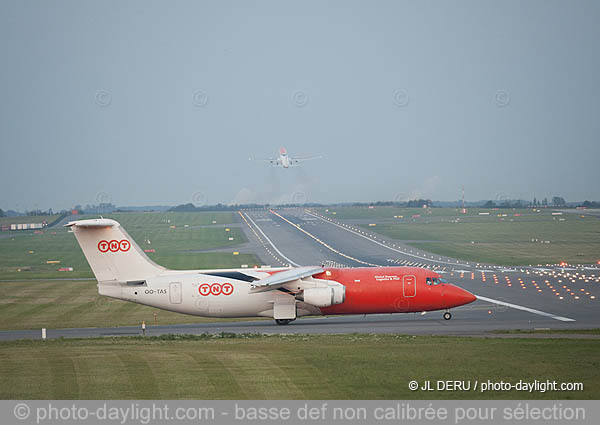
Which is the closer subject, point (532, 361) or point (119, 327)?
point (532, 361)

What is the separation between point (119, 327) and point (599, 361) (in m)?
27.0

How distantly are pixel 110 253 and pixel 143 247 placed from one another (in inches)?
2574

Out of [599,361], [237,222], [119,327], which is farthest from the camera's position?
[237,222]

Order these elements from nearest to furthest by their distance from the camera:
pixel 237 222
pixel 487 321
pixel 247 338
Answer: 1. pixel 247 338
2. pixel 487 321
3. pixel 237 222

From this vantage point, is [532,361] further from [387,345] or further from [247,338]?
[247,338]

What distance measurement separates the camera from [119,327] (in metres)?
40.2

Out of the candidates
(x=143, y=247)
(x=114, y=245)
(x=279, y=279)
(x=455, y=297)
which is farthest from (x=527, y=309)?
(x=143, y=247)

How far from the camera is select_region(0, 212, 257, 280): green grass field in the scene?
77438 mm

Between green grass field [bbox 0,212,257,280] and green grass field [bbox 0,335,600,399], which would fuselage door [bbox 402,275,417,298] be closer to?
green grass field [bbox 0,335,600,399]

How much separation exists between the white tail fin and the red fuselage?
10.1m

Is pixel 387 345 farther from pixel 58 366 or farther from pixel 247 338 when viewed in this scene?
pixel 58 366

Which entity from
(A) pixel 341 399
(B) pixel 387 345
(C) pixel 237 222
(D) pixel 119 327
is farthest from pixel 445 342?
(C) pixel 237 222

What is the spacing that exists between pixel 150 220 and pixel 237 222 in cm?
2647
